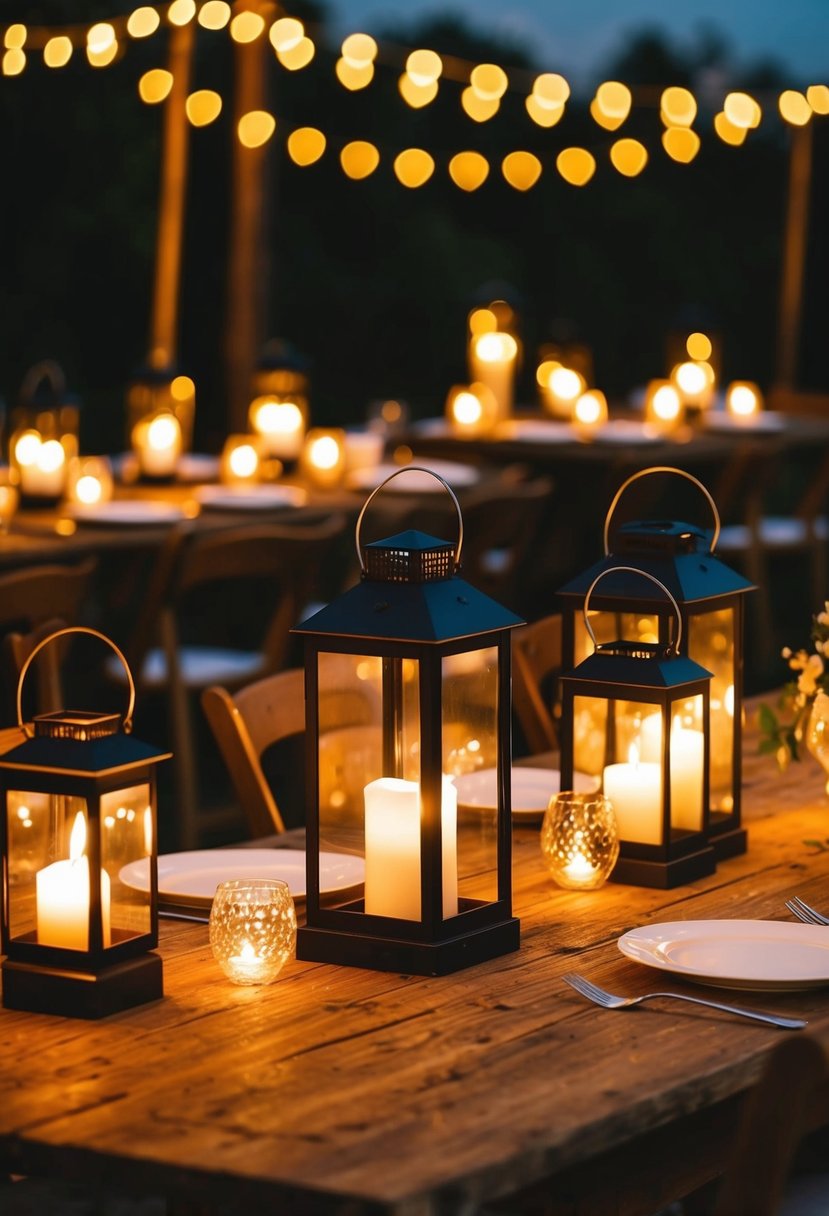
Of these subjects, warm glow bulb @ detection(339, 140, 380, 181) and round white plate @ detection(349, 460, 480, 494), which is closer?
round white plate @ detection(349, 460, 480, 494)

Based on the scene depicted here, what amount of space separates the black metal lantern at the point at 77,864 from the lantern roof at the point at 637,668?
55 cm

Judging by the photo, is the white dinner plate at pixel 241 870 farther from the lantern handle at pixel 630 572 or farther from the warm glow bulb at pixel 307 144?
the warm glow bulb at pixel 307 144

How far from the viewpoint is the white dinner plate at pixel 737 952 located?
1772 millimetres

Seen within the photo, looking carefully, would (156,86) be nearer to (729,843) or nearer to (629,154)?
(629,154)

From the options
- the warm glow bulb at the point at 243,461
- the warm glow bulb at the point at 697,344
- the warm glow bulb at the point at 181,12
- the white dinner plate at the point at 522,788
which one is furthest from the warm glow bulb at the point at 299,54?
the white dinner plate at the point at 522,788

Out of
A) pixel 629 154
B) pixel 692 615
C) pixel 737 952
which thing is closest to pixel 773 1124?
pixel 737 952

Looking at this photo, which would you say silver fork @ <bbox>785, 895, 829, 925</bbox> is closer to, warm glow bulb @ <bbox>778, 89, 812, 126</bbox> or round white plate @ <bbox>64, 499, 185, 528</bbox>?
round white plate @ <bbox>64, 499, 185, 528</bbox>

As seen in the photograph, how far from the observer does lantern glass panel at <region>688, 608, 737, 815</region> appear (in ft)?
7.52

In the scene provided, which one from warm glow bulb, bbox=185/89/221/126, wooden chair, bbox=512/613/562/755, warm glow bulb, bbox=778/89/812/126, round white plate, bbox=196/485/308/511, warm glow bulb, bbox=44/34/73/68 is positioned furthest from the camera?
warm glow bulb, bbox=778/89/812/126

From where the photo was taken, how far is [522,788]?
250 cm

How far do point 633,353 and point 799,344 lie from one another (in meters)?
0.83

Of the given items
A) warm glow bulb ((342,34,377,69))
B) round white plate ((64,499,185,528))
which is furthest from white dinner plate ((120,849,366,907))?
warm glow bulb ((342,34,377,69))

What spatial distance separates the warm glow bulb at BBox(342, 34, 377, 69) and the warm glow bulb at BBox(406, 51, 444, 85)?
137mm

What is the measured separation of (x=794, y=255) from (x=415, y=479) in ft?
12.6
